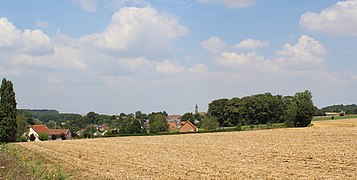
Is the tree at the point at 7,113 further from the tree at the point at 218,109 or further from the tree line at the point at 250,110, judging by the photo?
the tree at the point at 218,109

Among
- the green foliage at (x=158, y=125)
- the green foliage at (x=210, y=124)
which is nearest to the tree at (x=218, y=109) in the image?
the green foliage at (x=210, y=124)

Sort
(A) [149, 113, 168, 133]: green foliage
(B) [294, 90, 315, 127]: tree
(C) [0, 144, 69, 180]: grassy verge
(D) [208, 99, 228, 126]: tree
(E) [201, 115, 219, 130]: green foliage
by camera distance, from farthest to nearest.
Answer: (D) [208, 99, 228, 126]: tree
(A) [149, 113, 168, 133]: green foliage
(E) [201, 115, 219, 130]: green foliage
(B) [294, 90, 315, 127]: tree
(C) [0, 144, 69, 180]: grassy verge

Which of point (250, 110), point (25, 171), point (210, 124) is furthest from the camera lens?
point (250, 110)

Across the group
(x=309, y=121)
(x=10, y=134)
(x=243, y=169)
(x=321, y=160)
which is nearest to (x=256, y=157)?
(x=321, y=160)

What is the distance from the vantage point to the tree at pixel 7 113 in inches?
2475

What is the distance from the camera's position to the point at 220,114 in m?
113

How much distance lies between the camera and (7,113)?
63.6 meters

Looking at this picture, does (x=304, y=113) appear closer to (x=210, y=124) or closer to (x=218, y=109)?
(x=210, y=124)

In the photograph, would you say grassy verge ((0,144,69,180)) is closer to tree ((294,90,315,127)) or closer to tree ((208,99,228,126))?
tree ((294,90,315,127))

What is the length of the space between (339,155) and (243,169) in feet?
23.5

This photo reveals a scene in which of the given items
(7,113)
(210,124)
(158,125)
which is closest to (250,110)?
(210,124)

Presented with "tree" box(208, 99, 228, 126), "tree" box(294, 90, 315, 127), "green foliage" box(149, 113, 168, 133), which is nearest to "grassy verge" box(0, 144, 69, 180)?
"tree" box(294, 90, 315, 127)

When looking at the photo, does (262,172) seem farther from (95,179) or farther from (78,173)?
(78,173)

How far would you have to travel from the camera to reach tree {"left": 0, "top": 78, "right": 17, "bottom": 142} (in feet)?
206
